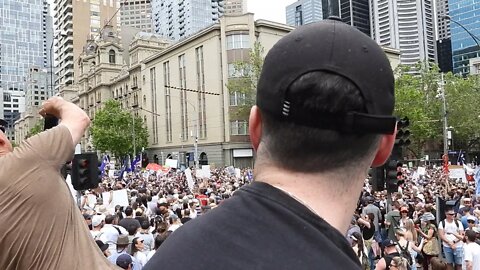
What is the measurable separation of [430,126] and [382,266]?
178ft

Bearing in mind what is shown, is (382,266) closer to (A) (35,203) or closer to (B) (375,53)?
(A) (35,203)

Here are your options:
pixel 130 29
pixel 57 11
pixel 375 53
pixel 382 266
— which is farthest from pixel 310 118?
pixel 57 11

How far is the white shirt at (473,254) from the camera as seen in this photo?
8.11 meters

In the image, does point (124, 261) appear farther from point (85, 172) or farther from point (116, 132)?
point (116, 132)

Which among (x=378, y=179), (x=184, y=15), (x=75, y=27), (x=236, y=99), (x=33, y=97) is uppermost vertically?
(x=184, y=15)

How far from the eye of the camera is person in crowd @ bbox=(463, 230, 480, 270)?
26.7 feet

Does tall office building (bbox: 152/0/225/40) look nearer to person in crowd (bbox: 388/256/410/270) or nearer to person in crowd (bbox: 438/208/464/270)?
person in crowd (bbox: 438/208/464/270)

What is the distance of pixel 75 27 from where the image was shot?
12812 centimetres

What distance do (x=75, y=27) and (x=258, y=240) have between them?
451 feet

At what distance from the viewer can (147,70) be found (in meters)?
72.6

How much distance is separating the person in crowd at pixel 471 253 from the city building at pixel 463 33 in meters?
119

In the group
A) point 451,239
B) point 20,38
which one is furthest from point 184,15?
point 451,239

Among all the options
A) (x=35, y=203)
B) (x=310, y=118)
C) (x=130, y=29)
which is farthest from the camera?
(x=130, y=29)

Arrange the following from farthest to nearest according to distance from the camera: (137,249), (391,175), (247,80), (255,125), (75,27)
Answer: (75,27) → (247,80) → (391,175) → (137,249) → (255,125)
